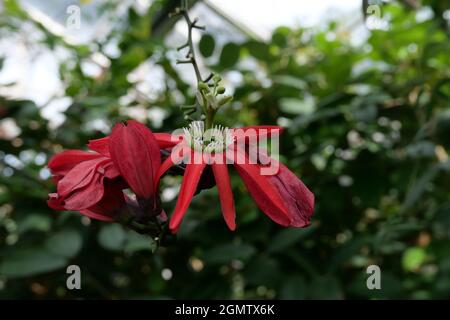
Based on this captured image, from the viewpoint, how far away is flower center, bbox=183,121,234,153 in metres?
0.34

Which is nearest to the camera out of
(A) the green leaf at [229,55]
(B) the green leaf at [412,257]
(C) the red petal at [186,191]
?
(C) the red petal at [186,191]

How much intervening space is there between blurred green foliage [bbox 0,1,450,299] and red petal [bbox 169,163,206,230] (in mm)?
330

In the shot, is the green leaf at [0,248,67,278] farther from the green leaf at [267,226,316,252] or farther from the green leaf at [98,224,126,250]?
the green leaf at [267,226,316,252]

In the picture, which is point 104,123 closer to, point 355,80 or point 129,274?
point 129,274

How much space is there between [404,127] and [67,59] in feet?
2.08

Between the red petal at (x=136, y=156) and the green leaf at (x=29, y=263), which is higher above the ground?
the red petal at (x=136, y=156)

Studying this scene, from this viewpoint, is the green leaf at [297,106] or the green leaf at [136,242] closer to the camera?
the green leaf at [136,242]

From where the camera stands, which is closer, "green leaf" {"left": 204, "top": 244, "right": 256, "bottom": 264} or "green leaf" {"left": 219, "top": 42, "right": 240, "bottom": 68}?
"green leaf" {"left": 204, "top": 244, "right": 256, "bottom": 264}

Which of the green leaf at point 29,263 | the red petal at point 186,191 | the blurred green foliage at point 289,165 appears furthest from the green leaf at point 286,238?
the red petal at point 186,191

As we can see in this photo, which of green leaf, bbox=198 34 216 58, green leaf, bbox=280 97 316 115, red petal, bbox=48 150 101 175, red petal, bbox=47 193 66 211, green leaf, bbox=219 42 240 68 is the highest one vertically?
green leaf, bbox=198 34 216 58

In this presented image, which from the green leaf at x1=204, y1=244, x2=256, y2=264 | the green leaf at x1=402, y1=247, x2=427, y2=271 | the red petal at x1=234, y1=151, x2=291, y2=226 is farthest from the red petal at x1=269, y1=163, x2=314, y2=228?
the green leaf at x1=402, y1=247, x2=427, y2=271

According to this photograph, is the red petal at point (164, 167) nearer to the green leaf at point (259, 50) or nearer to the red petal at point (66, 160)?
the red petal at point (66, 160)

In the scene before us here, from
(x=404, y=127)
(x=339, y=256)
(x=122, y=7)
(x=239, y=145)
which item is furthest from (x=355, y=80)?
(x=122, y=7)

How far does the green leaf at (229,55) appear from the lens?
82 cm
